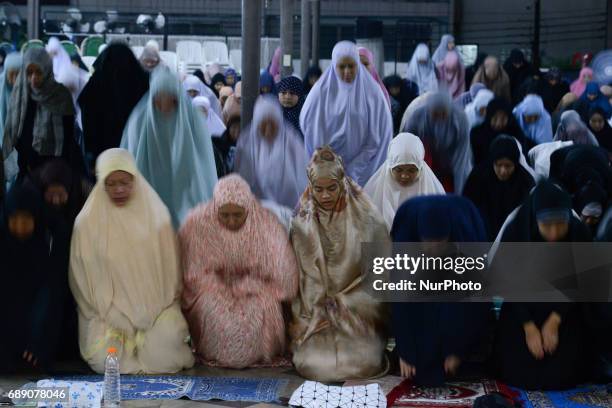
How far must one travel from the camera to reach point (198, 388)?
5094 millimetres

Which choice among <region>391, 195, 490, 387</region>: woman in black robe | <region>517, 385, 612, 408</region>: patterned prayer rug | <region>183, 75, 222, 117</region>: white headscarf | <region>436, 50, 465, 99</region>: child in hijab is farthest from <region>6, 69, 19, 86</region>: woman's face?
<region>436, 50, 465, 99</region>: child in hijab

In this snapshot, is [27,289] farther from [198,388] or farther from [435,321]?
[435,321]

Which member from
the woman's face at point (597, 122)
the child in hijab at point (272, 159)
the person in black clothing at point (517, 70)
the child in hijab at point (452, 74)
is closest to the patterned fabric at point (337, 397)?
the child in hijab at point (272, 159)

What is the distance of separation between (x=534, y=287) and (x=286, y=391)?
128 cm

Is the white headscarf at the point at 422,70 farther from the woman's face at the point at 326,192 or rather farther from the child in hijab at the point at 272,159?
the woman's face at the point at 326,192

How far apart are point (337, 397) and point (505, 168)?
218 centimetres

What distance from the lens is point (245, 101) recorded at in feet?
25.7

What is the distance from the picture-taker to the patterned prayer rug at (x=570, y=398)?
4887 mm

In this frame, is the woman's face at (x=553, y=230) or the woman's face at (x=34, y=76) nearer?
the woman's face at (x=553, y=230)

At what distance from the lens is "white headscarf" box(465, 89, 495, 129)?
8298 millimetres

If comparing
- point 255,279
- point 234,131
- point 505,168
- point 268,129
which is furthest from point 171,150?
point 505,168

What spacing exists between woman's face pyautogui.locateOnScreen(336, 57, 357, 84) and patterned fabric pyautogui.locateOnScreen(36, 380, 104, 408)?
336 centimetres

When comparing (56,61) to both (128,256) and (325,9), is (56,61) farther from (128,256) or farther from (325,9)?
(325,9)

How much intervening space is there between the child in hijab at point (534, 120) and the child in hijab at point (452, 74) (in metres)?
2.63
